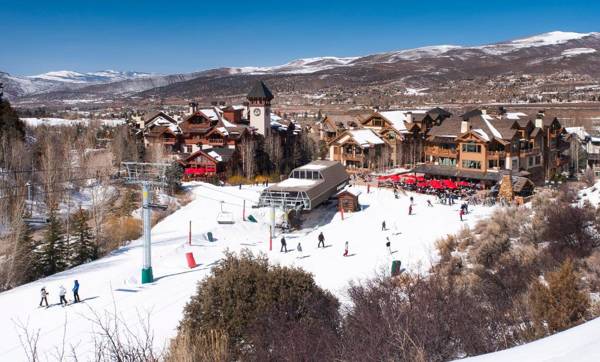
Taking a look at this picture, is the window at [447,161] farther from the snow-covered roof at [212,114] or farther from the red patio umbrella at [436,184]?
the snow-covered roof at [212,114]

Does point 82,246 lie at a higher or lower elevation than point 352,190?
lower

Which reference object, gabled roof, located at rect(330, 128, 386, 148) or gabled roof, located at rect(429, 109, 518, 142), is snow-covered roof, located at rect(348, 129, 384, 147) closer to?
gabled roof, located at rect(330, 128, 386, 148)

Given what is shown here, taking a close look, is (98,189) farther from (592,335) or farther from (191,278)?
(592,335)

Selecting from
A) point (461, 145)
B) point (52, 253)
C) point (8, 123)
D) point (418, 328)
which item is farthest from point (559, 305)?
point (8, 123)

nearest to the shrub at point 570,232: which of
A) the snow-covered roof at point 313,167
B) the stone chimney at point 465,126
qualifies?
the snow-covered roof at point 313,167

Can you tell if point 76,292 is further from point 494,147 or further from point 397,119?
point 397,119

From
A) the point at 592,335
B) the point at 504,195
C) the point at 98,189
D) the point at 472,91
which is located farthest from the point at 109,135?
the point at 472,91
